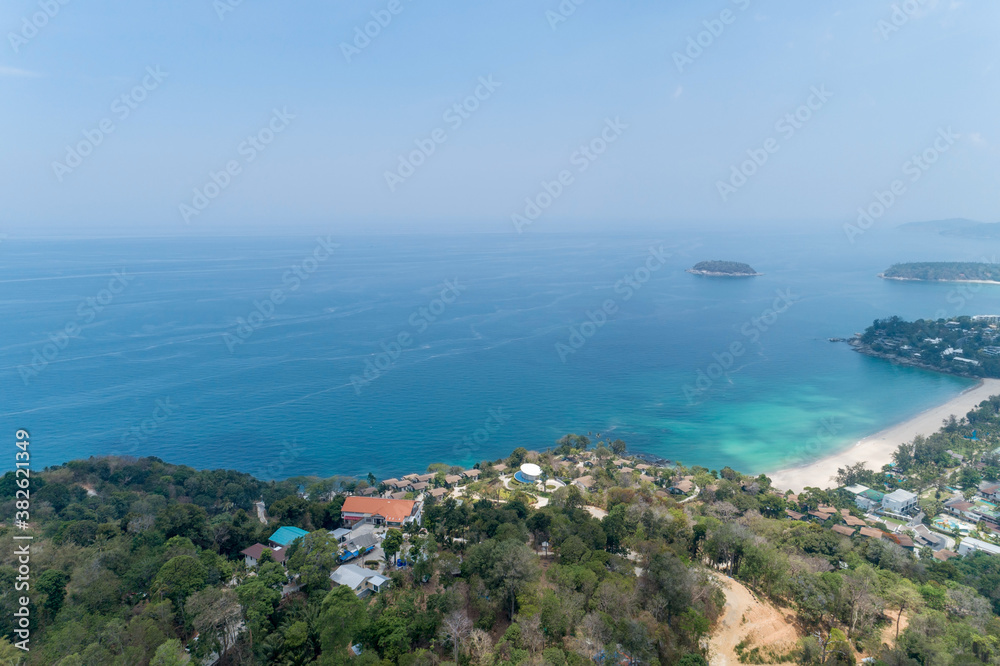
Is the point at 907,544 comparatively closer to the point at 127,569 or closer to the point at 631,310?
the point at 127,569

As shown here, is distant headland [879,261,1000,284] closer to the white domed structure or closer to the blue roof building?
the white domed structure

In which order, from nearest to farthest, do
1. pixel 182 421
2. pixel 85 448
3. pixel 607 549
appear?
pixel 607 549, pixel 85 448, pixel 182 421

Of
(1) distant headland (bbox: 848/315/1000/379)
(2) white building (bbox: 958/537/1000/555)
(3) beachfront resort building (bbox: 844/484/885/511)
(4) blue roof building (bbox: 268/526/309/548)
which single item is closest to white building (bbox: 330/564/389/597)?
(4) blue roof building (bbox: 268/526/309/548)

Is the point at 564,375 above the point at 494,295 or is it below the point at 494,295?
below

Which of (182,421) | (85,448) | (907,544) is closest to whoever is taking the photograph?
(907,544)

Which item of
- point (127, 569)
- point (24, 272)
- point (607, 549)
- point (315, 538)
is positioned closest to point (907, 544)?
point (607, 549)

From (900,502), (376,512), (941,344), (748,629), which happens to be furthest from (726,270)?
(748,629)

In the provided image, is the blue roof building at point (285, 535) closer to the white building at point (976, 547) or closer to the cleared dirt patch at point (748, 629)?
the cleared dirt patch at point (748, 629)
